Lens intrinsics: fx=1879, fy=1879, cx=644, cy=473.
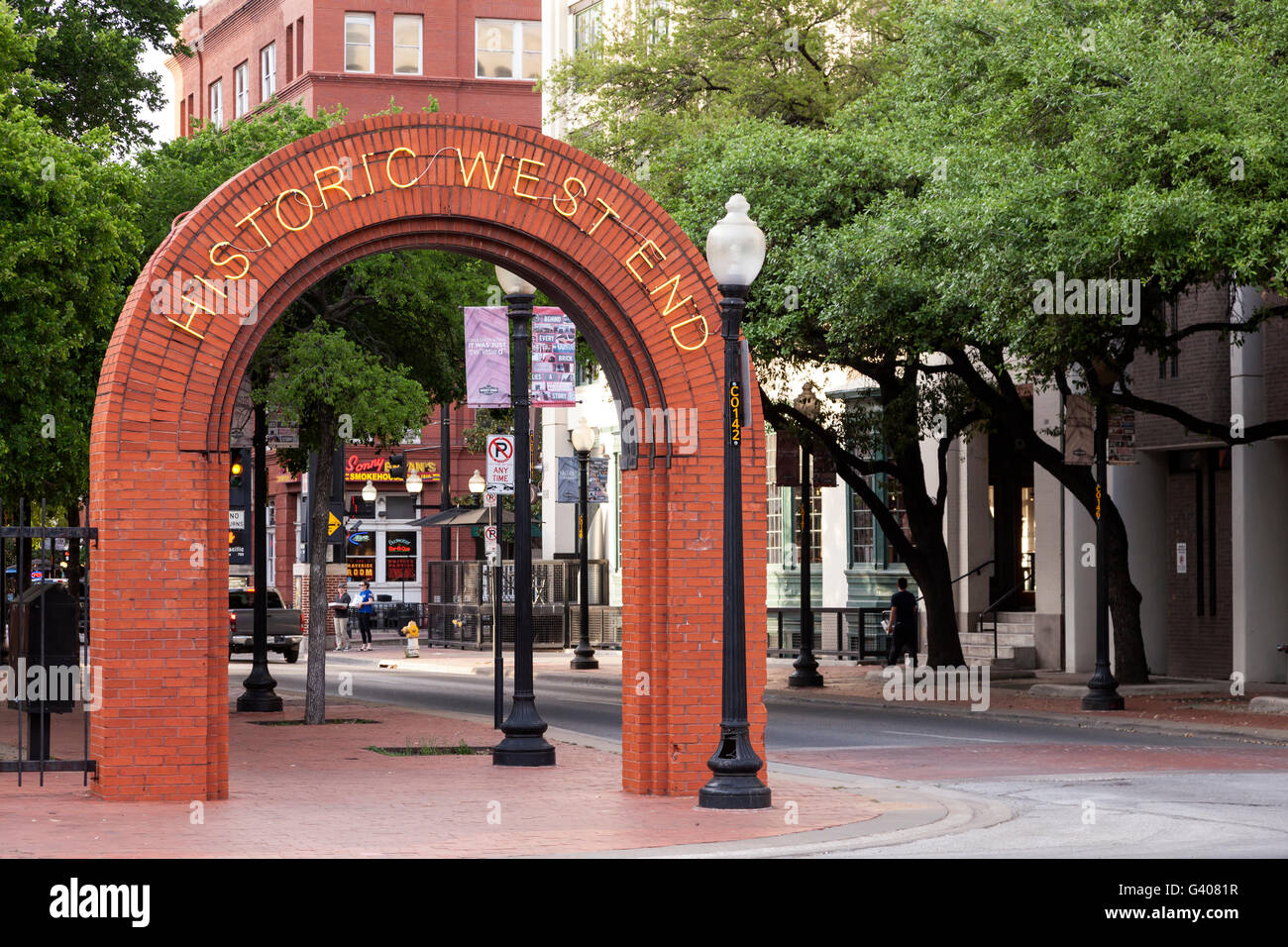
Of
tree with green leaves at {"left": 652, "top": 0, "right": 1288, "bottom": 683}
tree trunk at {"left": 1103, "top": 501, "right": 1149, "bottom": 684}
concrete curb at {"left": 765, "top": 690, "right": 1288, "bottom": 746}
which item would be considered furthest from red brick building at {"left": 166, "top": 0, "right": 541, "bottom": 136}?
concrete curb at {"left": 765, "top": 690, "right": 1288, "bottom": 746}

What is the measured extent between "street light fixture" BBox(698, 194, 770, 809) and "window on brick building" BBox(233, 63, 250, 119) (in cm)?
5632

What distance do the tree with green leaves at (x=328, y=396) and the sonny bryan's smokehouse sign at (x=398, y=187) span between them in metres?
5.92

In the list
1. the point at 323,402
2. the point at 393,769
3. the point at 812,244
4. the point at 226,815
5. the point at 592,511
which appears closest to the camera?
the point at 226,815

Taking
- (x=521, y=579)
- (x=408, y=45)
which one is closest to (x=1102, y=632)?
(x=521, y=579)

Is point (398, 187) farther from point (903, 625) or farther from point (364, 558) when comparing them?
point (364, 558)

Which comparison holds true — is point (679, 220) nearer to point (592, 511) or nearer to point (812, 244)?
point (812, 244)

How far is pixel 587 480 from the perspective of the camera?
1558 inches

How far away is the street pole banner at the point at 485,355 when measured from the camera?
19734 mm

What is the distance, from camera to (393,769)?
57.5 feet

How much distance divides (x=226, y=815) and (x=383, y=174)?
507cm

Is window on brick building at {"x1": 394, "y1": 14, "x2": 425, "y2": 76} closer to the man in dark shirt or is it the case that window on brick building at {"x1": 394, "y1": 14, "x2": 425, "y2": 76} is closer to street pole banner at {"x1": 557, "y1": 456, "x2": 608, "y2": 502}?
street pole banner at {"x1": 557, "y1": 456, "x2": 608, "y2": 502}

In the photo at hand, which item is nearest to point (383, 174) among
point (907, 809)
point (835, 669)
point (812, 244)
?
point (907, 809)

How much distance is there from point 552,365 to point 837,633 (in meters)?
19.7

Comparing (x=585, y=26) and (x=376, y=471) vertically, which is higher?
(x=585, y=26)
